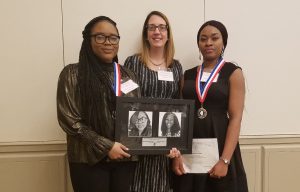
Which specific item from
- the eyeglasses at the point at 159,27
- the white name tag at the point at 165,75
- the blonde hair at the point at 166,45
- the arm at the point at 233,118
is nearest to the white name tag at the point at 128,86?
the white name tag at the point at 165,75

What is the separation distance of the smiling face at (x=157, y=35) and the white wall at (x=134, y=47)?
311mm

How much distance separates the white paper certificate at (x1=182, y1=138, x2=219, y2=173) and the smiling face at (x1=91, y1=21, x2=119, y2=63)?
777 mm

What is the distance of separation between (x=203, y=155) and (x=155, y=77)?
60 cm

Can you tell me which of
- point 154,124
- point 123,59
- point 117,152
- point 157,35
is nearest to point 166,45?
Answer: point 157,35

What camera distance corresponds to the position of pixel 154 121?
167cm

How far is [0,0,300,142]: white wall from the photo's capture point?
2201mm

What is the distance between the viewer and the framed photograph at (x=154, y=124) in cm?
159

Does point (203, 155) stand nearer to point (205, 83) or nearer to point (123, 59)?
point (205, 83)

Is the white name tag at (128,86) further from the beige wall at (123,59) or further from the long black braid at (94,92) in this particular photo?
the beige wall at (123,59)

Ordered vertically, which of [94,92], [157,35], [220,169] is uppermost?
[157,35]

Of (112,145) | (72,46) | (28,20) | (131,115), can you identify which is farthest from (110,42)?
(28,20)

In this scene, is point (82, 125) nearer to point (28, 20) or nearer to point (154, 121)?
point (154, 121)

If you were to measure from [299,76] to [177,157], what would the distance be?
4.82 ft

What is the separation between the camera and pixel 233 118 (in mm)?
1838
